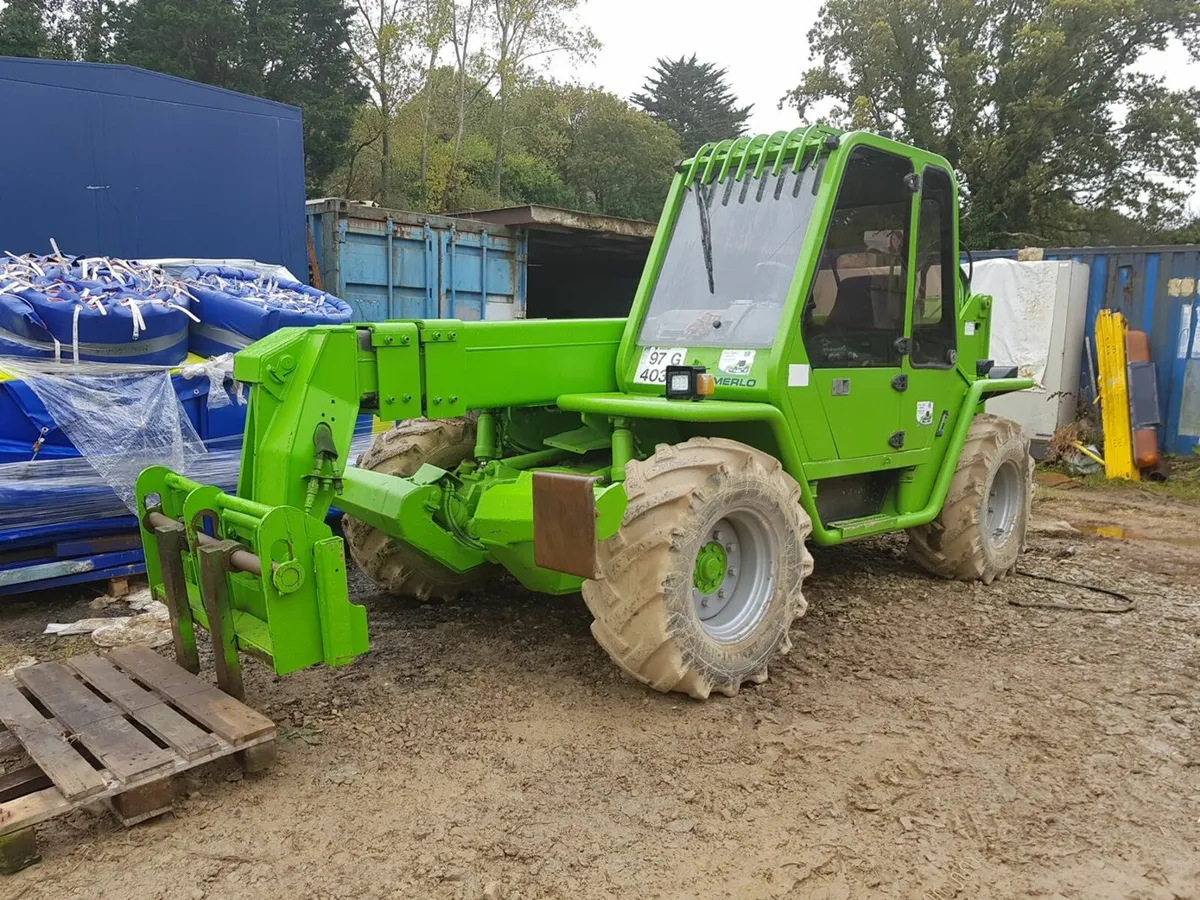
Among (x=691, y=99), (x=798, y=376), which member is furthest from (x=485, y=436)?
(x=691, y=99)

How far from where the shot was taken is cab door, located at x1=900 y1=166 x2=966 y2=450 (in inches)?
191

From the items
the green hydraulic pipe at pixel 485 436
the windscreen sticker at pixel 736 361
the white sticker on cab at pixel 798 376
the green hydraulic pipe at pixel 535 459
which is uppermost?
the windscreen sticker at pixel 736 361

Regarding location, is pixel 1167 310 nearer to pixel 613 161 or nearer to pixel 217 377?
pixel 217 377

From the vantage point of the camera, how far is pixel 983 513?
5449 mm

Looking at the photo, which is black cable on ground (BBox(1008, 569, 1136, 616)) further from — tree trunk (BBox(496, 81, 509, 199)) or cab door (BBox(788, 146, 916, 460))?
tree trunk (BBox(496, 81, 509, 199))

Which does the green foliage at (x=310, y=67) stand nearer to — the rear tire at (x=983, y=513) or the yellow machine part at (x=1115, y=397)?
the yellow machine part at (x=1115, y=397)

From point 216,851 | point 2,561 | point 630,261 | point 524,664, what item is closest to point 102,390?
point 2,561

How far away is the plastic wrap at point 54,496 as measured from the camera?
4816 mm

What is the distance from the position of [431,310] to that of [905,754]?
302 inches

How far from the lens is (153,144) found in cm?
816

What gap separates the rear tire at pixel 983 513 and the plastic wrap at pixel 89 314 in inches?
183

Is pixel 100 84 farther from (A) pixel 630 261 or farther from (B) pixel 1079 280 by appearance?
(B) pixel 1079 280

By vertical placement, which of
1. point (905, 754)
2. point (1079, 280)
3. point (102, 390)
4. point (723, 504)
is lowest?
point (905, 754)

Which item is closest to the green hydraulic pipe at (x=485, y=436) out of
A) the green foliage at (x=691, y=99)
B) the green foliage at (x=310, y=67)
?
the green foliage at (x=310, y=67)
